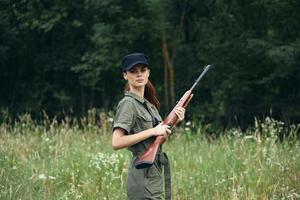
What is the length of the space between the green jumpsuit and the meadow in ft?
4.66

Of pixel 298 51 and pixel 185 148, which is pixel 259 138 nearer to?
pixel 185 148

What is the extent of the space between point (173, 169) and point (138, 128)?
9.82 feet

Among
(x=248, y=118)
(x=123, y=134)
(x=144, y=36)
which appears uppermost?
(x=144, y=36)

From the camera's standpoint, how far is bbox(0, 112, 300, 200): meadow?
5.81 m

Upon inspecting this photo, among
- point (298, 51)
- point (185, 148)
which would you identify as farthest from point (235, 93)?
point (185, 148)

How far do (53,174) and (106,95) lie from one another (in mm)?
17212

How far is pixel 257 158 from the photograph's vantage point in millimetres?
6523

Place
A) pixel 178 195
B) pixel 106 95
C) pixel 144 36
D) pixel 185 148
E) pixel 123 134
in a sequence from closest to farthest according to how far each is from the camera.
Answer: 1. pixel 123 134
2. pixel 178 195
3. pixel 185 148
4. pixel 144 36
5. pixel 106 95

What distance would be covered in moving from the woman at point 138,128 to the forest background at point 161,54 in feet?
45.4

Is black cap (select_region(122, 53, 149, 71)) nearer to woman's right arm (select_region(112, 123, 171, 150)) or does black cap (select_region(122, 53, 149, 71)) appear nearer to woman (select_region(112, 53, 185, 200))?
woman (select_region(112, 53, 185, 200))

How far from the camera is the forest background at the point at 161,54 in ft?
64.3

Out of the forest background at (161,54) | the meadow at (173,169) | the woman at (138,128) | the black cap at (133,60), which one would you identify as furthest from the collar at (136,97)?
the forest background at (161,54)

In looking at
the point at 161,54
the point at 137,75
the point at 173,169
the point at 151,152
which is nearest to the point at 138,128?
the point at 151,152

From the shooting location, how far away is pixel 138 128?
3.85 m
